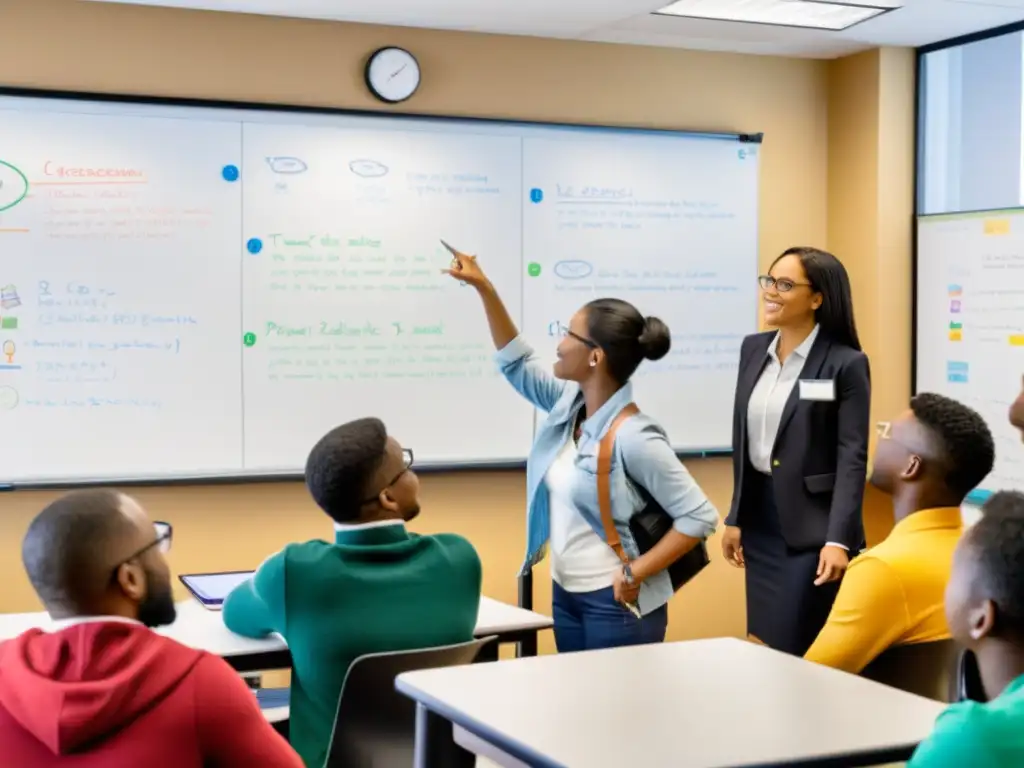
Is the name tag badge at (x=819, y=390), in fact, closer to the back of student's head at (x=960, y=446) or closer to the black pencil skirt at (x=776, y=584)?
the black pencil skirt at (x=776, y=584)

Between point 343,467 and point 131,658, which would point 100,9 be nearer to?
point 343,467

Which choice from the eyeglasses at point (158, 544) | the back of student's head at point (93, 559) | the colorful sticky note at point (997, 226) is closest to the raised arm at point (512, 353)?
the eyeglasses at point (158, 544)

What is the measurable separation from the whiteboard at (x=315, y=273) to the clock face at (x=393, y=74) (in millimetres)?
113

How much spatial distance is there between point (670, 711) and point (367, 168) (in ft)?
10.9

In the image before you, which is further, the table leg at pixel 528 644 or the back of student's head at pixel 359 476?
the table leg at pixel 528 644

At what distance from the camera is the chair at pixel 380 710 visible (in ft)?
7.97

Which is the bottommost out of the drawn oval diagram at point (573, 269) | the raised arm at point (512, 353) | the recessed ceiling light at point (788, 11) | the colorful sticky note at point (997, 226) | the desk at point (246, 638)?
the desk at point (246, 638)

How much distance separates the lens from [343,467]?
2.60 m

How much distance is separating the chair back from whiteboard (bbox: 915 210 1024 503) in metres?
2.71

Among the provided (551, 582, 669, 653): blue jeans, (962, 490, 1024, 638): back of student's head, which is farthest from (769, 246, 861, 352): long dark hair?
(962, 490, 1024, 638): back of student's head

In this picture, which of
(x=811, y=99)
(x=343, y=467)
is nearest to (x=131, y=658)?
(x=343, y=467)

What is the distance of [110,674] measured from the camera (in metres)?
1.68

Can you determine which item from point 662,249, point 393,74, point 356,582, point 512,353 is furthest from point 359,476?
point 662,249

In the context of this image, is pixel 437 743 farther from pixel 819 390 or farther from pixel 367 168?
pixel 367 168
